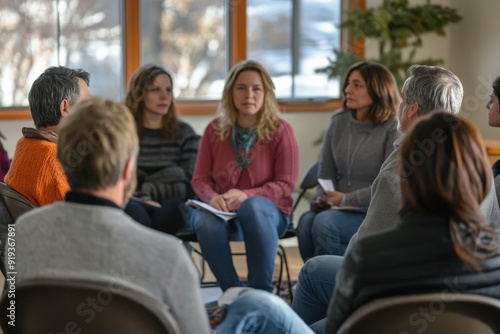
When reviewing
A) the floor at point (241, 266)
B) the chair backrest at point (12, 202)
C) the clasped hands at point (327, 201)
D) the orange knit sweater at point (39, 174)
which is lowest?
the floor at point (241, 266)

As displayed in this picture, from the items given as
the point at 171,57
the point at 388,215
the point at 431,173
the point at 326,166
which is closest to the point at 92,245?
the point at 431,173

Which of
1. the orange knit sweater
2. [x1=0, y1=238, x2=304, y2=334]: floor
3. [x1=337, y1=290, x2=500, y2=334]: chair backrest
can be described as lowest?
[x1=0, y1=238, x2=304, y2=334]: floor

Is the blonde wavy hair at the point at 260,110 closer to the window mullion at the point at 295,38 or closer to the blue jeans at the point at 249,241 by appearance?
the blue jeans at the point at 249,241

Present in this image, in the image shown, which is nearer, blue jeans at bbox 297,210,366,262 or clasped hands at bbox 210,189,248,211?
blue jeans at bbox 297,210,366,262

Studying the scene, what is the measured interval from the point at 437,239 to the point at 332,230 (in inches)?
80.2

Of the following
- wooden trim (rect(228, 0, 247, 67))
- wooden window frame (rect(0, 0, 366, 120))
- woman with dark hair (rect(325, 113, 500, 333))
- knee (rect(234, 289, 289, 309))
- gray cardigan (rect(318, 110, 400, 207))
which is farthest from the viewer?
wooden trim (rect(228, 0, 247, 67))

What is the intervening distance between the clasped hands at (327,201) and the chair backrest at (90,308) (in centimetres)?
246

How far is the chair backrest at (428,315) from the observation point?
1582mm

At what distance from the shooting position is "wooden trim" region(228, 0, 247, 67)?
5.49 m

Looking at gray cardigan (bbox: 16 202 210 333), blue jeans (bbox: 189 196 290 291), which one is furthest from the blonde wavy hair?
gray cardigan (bbox: 16 202 210 333)

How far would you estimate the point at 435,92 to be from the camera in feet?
9.01

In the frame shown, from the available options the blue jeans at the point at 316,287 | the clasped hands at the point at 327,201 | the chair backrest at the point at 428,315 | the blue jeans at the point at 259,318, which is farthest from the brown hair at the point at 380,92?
the chair backrest at the point at 428,315

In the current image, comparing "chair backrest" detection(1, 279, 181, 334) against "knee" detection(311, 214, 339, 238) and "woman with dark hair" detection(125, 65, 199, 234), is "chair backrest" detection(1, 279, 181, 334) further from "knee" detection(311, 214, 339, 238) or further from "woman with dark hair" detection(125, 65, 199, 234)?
"woman with dark hair" detection(125, 65, 199, 234)

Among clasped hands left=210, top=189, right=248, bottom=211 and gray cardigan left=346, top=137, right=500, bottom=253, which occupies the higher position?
gray cardigan left=346, top=137, right=500, bottom=253
